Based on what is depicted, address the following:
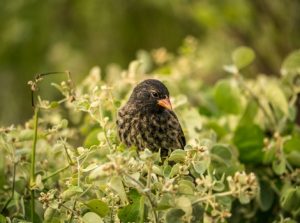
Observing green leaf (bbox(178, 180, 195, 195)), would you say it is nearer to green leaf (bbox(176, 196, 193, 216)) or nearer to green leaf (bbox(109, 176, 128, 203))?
green leaf (bbox(176, 196, 193, 216))

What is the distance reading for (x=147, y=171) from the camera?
2.68m

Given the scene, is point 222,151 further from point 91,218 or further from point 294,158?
point 91,218

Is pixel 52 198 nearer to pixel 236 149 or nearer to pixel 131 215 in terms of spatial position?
pixel 131 215

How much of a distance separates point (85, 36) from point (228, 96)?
183 inches

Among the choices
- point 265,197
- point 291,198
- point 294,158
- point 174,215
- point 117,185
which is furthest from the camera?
point 265,197

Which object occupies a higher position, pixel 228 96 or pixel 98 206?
pixel 228 96

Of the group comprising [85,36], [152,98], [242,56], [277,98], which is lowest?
[152,98]

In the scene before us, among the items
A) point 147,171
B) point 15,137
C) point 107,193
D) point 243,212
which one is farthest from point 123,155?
point 243,212

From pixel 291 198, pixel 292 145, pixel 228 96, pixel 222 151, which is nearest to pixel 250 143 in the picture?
pixel 292 145

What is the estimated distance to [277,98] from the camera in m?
3.95

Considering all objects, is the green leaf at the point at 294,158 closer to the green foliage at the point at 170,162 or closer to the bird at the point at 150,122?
the green foliage at the point at 170,162

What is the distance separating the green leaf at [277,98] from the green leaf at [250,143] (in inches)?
5.8

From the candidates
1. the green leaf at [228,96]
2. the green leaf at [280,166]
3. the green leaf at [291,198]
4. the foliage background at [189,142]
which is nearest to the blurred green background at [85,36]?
the foliage background at [189,142]

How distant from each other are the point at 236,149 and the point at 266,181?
0.67 feet
